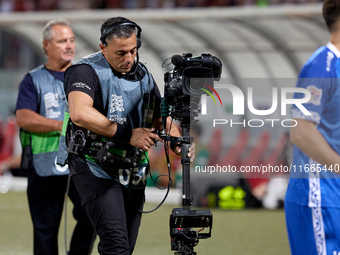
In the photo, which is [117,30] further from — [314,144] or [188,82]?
[314,144]

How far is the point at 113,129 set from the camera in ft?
10.9

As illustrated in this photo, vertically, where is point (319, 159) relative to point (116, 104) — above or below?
below

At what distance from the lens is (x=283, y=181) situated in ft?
30.0

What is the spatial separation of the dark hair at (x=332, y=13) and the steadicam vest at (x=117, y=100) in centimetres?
132

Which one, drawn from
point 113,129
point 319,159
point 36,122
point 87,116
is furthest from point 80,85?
point 319,159

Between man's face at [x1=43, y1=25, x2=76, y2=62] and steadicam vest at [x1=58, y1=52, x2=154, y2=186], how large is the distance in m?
1.20

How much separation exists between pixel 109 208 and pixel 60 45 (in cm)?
196

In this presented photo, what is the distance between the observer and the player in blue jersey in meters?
2.67

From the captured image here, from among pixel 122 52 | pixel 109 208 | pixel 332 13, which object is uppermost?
pixel 332 13

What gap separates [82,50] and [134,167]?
9.20m

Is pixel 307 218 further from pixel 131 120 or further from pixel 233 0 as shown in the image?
pixel 233 0

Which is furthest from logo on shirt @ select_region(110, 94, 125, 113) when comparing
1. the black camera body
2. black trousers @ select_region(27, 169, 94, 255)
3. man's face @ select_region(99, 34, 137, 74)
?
black trousers @ select_region(27, 169, 94, 255)

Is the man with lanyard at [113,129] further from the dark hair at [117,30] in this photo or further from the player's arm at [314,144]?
the player's arm at [314,144]

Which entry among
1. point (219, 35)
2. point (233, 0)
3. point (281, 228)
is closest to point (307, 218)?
point (281, 228)
